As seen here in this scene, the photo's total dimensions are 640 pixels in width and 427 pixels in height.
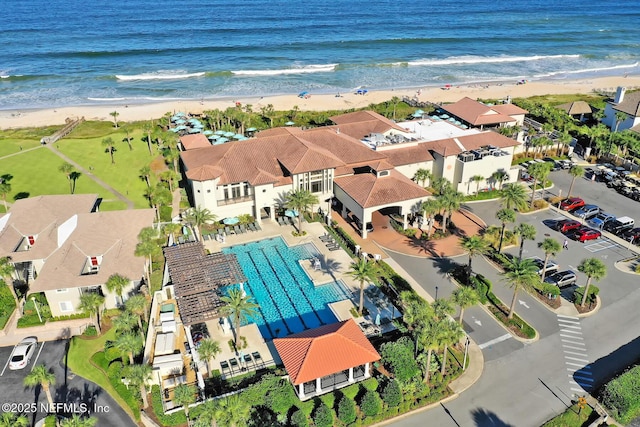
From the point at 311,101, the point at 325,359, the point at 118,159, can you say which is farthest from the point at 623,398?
the point at 311,101

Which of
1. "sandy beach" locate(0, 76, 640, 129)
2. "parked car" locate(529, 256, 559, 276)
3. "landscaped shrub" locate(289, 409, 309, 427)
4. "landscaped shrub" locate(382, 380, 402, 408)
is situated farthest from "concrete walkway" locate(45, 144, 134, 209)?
"parked car" locate(529, 256, 559, 276)

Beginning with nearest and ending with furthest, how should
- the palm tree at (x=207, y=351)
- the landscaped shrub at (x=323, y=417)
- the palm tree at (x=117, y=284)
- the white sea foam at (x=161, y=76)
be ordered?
the landscaped shrub at (x=323, y=417), the palm tree at (x=207, y=351), the palm tree at (x=117, y=284), the white sea foam at (x=161, y=76)

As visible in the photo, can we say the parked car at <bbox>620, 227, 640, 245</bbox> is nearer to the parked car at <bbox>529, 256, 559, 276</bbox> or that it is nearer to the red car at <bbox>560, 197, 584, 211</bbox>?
the red car at <bbox>560, 197, 584, 211</bbox>

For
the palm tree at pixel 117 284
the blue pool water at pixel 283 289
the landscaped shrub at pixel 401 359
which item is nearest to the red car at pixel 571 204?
the blue pool water at pixel 283 289

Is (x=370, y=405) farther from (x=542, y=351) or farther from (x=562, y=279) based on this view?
(x=562, y=279)

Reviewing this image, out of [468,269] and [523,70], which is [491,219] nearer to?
[468,269]

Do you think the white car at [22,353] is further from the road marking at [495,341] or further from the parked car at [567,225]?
the parked car at [567,225]

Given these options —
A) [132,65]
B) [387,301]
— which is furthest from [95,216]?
[132,65]

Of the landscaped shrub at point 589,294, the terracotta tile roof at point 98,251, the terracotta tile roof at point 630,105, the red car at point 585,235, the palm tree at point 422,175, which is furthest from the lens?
the terracotta tile roof at point 630,105
